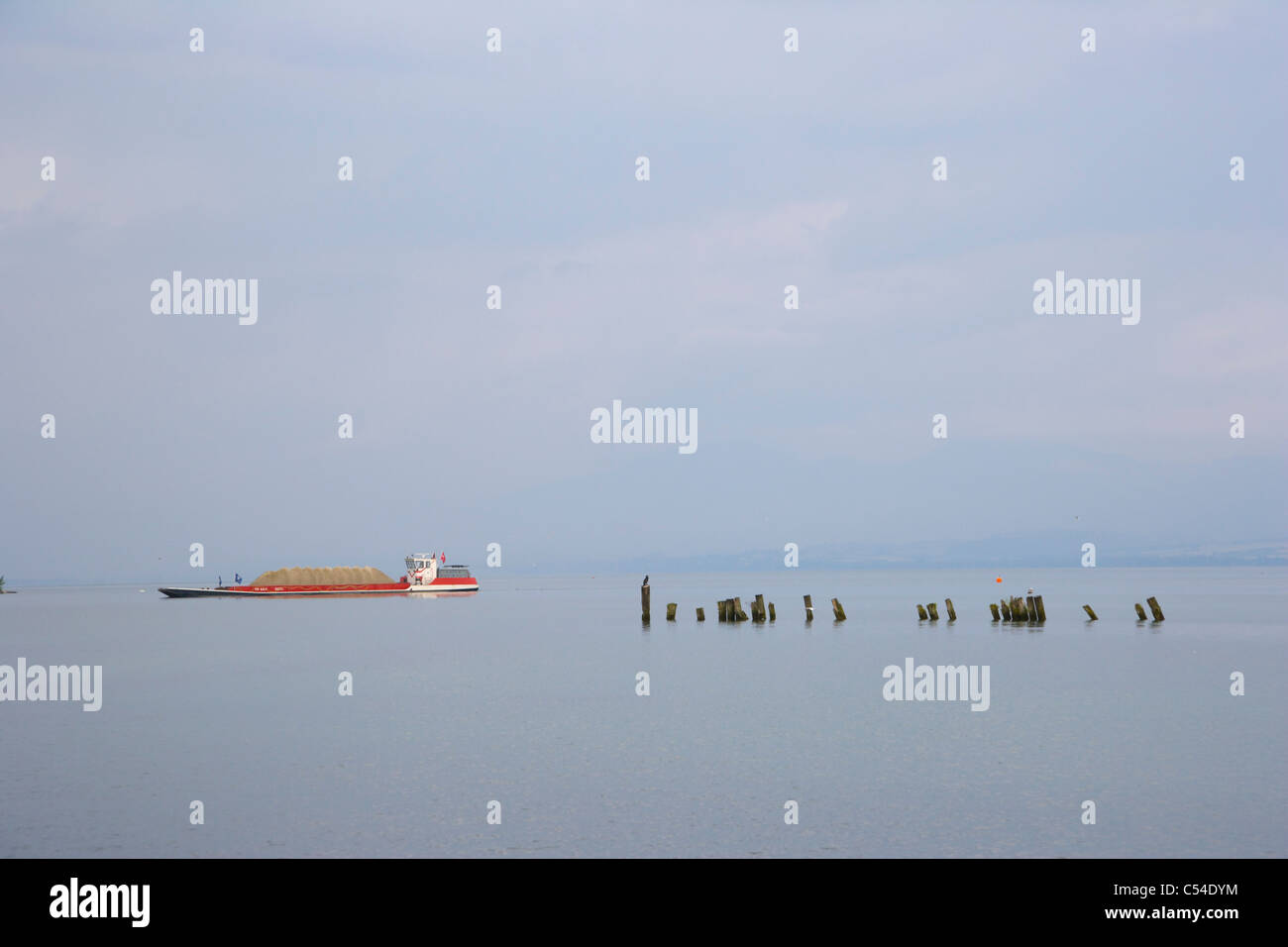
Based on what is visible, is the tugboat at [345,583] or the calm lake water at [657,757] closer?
the calm lake water at [657,757]

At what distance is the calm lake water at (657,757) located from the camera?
20.3 m

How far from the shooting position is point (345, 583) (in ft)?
499

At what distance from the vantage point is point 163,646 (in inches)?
2771

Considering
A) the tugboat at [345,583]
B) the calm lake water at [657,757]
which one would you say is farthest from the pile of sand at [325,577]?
the calm lake water at [657,757]

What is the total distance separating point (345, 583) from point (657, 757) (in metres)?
130

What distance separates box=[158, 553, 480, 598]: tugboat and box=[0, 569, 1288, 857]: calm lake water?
3265 inches

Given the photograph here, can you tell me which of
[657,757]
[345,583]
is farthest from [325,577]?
[657,757]

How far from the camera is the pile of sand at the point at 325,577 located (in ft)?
500

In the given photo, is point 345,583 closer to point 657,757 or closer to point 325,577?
point 325,577

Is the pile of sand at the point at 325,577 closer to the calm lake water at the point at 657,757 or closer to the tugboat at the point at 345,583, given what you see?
the tugboat at the point at 345,583

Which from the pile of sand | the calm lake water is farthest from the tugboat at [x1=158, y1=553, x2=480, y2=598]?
the calm lake water

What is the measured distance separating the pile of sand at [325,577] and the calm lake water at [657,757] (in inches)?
3566

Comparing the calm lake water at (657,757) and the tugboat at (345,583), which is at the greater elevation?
the tugboat at (345,583)
